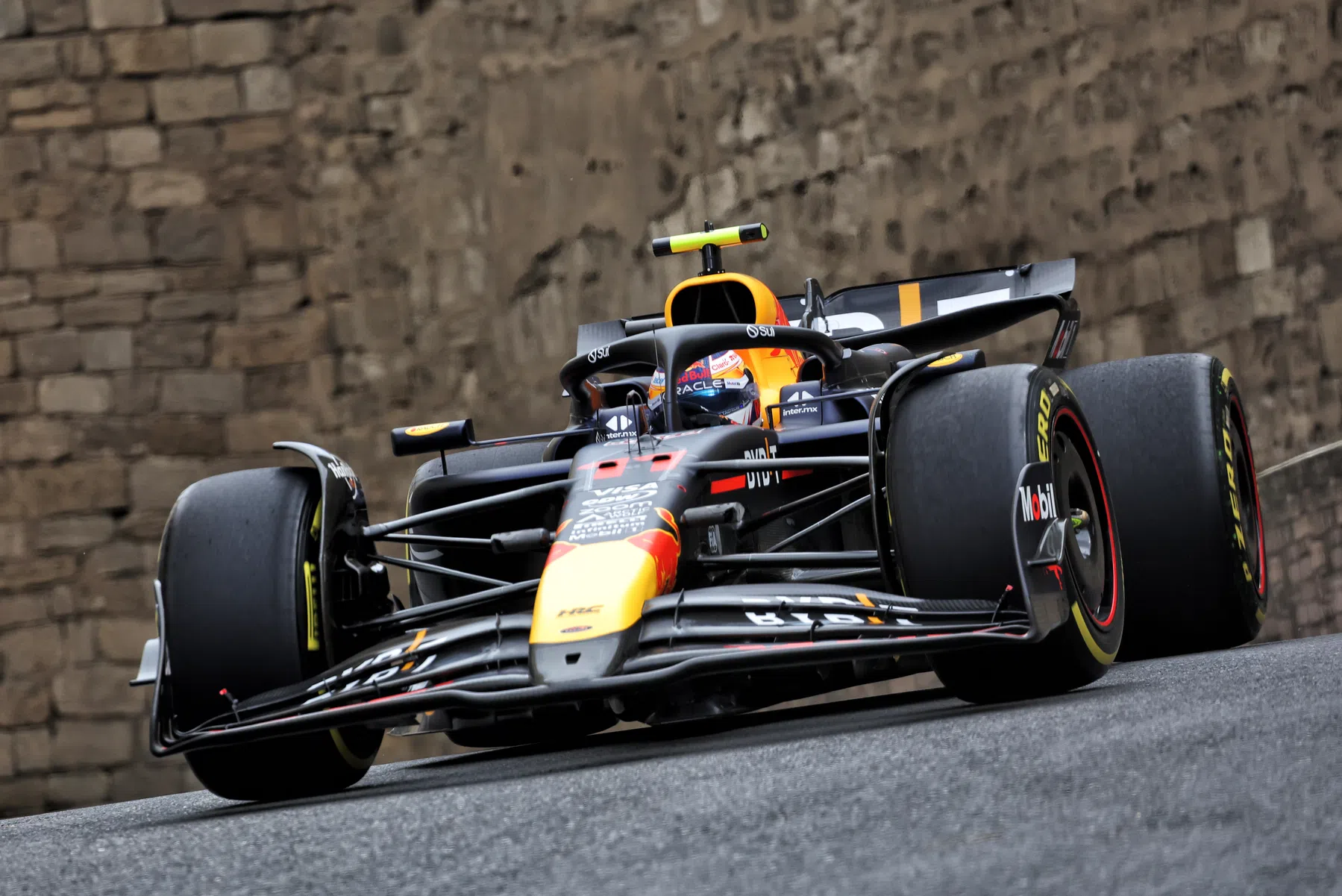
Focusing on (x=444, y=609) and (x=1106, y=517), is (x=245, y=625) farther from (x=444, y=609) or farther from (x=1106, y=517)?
(x=1106, y=517)

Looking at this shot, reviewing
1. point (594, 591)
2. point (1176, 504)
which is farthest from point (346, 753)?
point (1176, 504)

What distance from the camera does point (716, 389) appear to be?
18.5 feet

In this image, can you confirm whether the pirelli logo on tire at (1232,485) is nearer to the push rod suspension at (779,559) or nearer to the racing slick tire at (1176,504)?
the racing slick tire at (1176,504)

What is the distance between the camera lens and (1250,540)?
19.6ft

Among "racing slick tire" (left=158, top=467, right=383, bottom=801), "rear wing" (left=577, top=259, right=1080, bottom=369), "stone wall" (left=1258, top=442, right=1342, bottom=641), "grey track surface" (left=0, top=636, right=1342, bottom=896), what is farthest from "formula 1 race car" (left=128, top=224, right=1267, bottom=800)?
"stone wall" (left=1258, top=442, right=1342, bottom=641)

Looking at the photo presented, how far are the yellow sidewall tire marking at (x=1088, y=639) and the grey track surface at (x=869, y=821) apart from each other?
258 millimetres

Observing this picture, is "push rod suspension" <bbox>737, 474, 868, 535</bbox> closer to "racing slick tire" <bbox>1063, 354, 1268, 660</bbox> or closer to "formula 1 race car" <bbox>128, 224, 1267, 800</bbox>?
"formula 1 race car" <bbox>128, 224, 1267, 800</bbox>

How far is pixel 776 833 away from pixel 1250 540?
155 inches

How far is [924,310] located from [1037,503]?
3293mm

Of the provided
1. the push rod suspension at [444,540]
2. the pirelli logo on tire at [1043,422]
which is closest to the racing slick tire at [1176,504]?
the pirelli logo on tire at [1043,422]

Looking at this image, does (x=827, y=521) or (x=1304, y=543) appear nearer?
(x=827, y=521)

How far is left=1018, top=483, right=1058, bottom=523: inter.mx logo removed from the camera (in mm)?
4066

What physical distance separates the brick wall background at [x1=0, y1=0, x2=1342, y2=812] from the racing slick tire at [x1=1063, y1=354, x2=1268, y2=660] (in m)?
5.36

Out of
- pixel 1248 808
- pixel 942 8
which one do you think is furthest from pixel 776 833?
pixel 942 8
